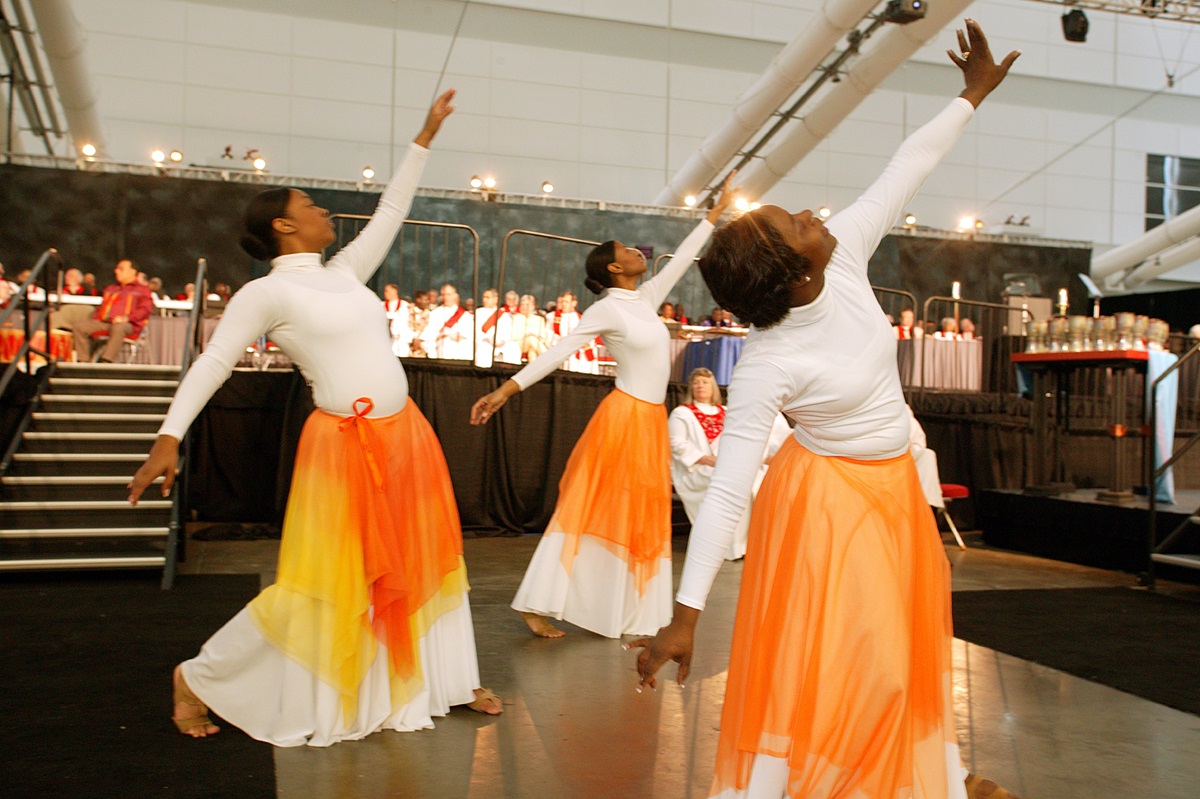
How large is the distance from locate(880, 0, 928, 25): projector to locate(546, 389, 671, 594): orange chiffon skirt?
9951 mm

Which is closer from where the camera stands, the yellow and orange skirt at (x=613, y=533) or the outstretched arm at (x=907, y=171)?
the outstretched arm at (x=907, y=171)

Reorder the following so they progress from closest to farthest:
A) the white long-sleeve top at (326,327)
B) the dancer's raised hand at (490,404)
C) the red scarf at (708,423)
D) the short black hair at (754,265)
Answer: the short black hair at (754,265)
the white long-sleeve top at (326,327)
the dancer's raised hand at (490,404)
the red scarf at (708,423)

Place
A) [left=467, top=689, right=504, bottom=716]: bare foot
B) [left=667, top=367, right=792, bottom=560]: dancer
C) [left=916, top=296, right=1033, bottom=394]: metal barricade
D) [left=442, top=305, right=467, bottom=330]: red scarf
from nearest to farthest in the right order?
1. [left=467, top=689, right=504, bottom=716]: bare foot
2. [left=667, top=367, right=792, bottom=560]: dancer
3. [left=442, top=305, right=467, bottom=330]: red scarf
4. [left=916, top=296, right=1033, bottom=394]: metal barricade

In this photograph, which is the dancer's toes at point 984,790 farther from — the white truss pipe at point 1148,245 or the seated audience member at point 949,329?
the white truss pipe at point 1148,245

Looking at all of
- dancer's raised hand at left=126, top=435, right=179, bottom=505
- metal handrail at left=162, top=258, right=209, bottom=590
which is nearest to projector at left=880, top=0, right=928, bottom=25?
metal handrail at left=162, top=258, right=209, bottom=590

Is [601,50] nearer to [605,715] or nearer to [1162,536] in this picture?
[1162,536]

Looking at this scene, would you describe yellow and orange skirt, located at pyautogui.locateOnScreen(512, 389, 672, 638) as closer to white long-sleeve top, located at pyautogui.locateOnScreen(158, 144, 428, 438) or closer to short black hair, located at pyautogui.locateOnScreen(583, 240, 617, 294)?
short black hair, located at pyautogui.locateOnScreen(583, 240, 617, 294)

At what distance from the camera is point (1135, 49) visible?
62.9 ft

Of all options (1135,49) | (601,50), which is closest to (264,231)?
(601,50)

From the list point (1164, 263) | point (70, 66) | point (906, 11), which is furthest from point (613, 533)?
point (1164, 263)

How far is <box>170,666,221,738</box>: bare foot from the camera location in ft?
9.49

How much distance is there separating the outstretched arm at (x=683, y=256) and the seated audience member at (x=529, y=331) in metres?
6.26

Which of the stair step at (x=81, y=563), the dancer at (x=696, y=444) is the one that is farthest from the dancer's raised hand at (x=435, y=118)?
the dancer at (x=696, y=444)

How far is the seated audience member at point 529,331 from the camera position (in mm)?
10594
